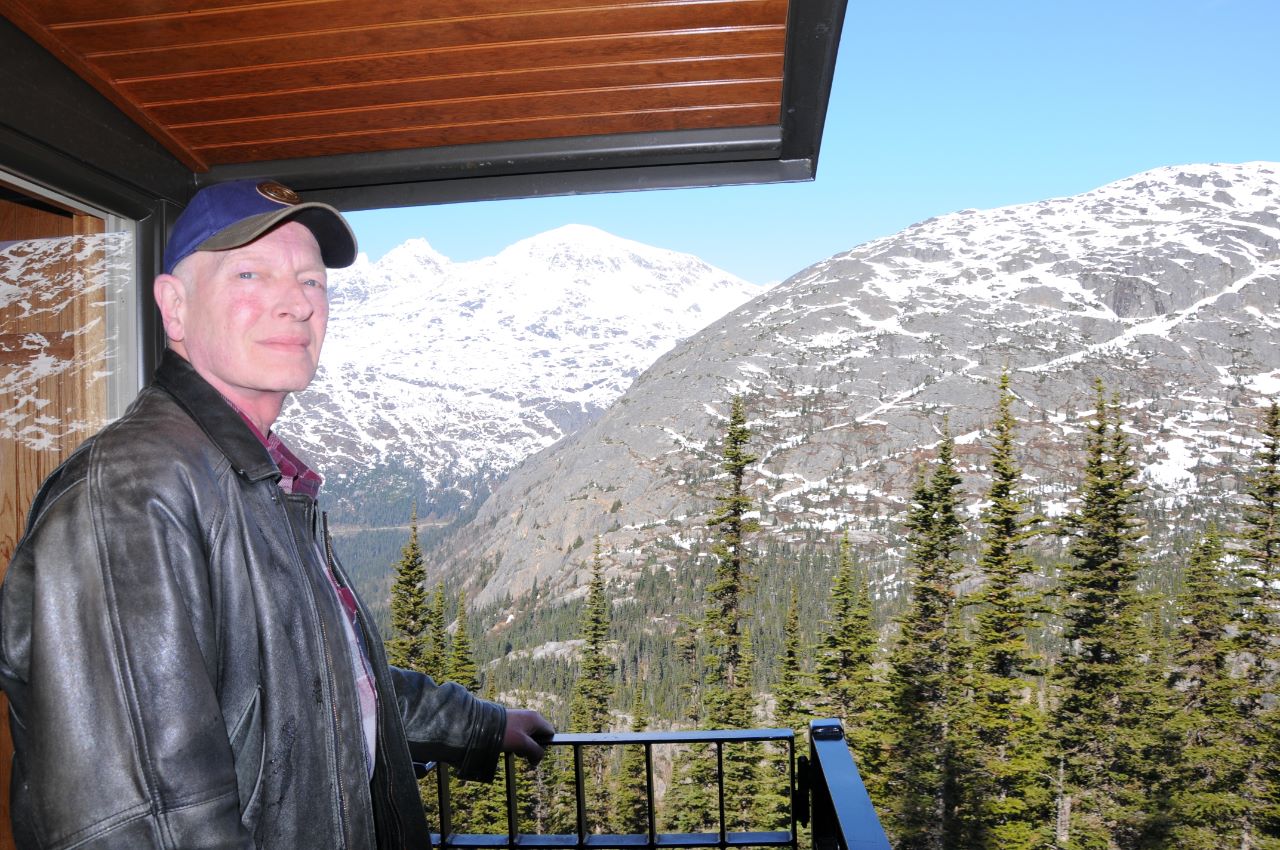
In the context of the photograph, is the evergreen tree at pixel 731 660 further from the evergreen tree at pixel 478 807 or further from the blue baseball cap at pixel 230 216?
the blue baseball cap at pixel 230 216

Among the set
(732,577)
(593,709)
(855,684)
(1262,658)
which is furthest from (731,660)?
(1262,658)

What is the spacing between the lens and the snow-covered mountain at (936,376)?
55.6 meters

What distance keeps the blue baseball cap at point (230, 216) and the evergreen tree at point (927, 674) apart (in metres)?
26.0

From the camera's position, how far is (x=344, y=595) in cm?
122

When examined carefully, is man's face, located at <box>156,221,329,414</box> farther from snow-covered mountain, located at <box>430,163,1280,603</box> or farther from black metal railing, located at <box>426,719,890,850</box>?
snow-covered mountain, located at <box>430,163,1280,603</box>

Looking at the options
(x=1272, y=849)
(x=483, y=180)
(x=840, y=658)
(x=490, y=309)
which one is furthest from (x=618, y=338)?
(x=483, y=180)

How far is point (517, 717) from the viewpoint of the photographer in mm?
1721

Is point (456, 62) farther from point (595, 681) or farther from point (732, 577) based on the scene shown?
point (595, 681)

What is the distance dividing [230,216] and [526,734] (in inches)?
41.2

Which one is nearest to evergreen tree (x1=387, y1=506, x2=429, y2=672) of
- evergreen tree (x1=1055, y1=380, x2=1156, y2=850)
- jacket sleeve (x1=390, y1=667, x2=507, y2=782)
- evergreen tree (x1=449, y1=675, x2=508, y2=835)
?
evergreen tree (x1=449, y1=675, x2=508, y2=835)

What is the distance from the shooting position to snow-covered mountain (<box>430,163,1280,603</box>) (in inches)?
2188

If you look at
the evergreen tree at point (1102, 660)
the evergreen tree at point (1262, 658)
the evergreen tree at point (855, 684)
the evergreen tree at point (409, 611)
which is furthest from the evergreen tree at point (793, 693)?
the evergreen tree at point (1262, 658)

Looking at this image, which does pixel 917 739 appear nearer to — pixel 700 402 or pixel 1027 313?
pixel 700 402

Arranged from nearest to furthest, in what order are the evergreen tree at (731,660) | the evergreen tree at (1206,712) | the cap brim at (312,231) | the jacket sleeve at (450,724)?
the cap brim at (312,231)
the jacket sleeve at (450,724)
the evergreen tree at (731,660)
the evergreen tree at (1206,712)
